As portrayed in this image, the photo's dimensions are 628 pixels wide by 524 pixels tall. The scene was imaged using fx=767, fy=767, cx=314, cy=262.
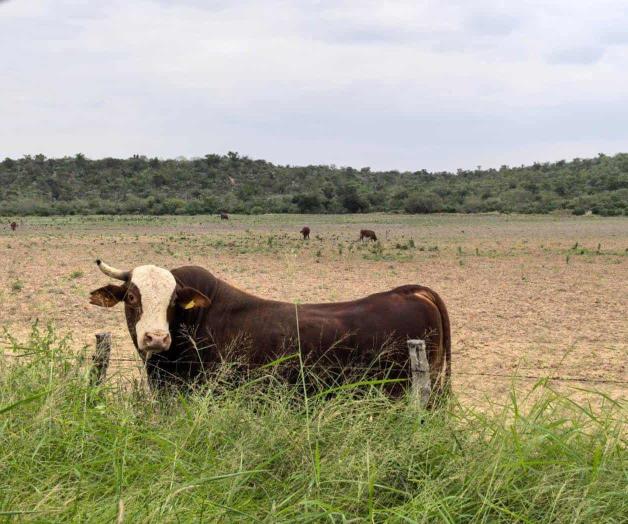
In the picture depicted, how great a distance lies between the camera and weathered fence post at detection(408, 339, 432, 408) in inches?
187

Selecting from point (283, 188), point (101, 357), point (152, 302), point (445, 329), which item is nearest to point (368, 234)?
point (445, 329)

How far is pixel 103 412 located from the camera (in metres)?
4.24

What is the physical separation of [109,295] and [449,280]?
12.6 m

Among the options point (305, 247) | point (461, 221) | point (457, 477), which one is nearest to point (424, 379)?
point (457, 477)

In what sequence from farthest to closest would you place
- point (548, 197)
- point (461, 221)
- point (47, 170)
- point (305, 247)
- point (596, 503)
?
point (47, 170) < point (548, 197) < point (461, 221) < point (305, 247) < point (596, 503)

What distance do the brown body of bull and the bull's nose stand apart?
241mm

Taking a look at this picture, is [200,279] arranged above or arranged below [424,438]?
above

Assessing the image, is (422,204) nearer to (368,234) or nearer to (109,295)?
(368,234)

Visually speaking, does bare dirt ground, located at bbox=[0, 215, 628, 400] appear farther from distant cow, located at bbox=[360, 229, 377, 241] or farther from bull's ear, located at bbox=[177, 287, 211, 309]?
distant cow, located at bbox=[360, 229, 377, 241]

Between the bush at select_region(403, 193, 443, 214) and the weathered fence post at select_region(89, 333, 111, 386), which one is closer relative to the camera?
the weathered fence post at select_region(89, 333, 111, 386)

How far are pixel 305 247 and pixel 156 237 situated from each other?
8.36 metres

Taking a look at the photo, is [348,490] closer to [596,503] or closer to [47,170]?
[596,503]

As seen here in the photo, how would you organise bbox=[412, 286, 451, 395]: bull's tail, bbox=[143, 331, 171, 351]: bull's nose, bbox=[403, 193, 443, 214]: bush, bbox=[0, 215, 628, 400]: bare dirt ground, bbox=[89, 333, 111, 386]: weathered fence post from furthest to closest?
bbox=[403, 193, 443, 214]: bush
bbox=[0, 215, 628, 400]: bare dirt ground
bbox=[412, 286, 451, 395]: bull's tail
bbox=[143, 331, 171, 351]: bull's nose
bbox=[89, 333, 111, 386]: weathered fence post

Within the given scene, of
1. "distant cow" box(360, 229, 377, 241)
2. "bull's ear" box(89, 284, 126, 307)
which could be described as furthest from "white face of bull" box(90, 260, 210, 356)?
"distant cow" box(360, 229, 377, 241)
